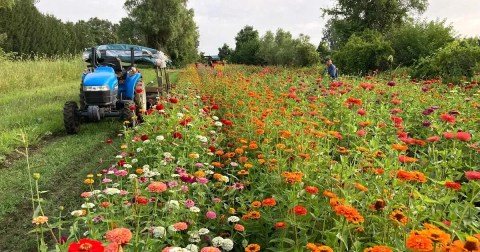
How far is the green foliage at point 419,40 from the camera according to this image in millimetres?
17203

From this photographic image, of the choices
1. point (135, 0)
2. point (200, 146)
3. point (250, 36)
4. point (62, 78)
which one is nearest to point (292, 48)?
point (135, 0)

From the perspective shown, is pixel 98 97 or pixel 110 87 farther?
pixel 110 87

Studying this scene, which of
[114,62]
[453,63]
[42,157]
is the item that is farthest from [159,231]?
[453,63]

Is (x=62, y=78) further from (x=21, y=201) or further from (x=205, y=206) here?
(x=205, y=206)

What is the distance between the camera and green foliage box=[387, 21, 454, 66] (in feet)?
56.4

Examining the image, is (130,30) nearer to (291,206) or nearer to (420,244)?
(291,206)

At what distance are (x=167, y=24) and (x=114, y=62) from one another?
97.6 feet

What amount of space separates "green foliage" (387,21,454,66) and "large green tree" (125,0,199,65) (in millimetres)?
22726

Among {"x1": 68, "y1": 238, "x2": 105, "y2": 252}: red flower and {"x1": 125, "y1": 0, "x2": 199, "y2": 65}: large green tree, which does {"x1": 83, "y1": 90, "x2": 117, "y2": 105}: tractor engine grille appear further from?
{"x1": 125, "y1": 0, "x2": 199, "y2": 65}: large green tree

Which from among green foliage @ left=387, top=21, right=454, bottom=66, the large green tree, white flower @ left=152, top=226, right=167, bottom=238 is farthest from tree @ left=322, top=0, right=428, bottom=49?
white flower @ left=152, top=226, right=167, bottom=238

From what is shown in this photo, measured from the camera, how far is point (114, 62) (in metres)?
7.68

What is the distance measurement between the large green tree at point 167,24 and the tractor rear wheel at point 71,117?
99.5 feet

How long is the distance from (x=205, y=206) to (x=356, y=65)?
16.5m

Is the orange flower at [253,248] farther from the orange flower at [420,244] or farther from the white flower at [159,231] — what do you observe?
the orange flower at [420,244]
